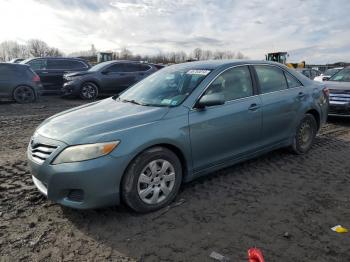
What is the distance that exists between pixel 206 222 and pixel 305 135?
3152 mm

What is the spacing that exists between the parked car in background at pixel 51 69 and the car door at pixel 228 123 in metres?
11.7

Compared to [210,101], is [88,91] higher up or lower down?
higher up

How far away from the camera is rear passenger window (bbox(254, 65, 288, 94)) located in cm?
506

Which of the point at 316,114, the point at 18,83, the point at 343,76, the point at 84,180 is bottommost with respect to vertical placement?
the point at 84,180

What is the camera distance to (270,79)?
5.25m

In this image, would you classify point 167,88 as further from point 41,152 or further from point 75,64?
point 75,64

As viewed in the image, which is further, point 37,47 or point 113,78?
point 37,47

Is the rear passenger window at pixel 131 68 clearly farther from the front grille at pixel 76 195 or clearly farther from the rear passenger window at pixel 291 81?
the front grille at pixel 76 195

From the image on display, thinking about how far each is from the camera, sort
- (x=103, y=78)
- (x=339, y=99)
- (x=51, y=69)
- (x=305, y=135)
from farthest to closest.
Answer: (x=51, y=69) < (x=103, y=78) < (x=339, y=99) < (x=305, y=135)

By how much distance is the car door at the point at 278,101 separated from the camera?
499cm

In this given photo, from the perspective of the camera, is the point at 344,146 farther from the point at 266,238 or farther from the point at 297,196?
the point at 266,238

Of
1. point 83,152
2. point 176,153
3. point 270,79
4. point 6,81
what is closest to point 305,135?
point 270,79

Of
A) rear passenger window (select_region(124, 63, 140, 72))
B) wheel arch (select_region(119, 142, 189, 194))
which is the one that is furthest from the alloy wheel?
rear passenger window (select_region(124, 63, 140, 72))

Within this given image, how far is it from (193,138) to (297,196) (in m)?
1.46
